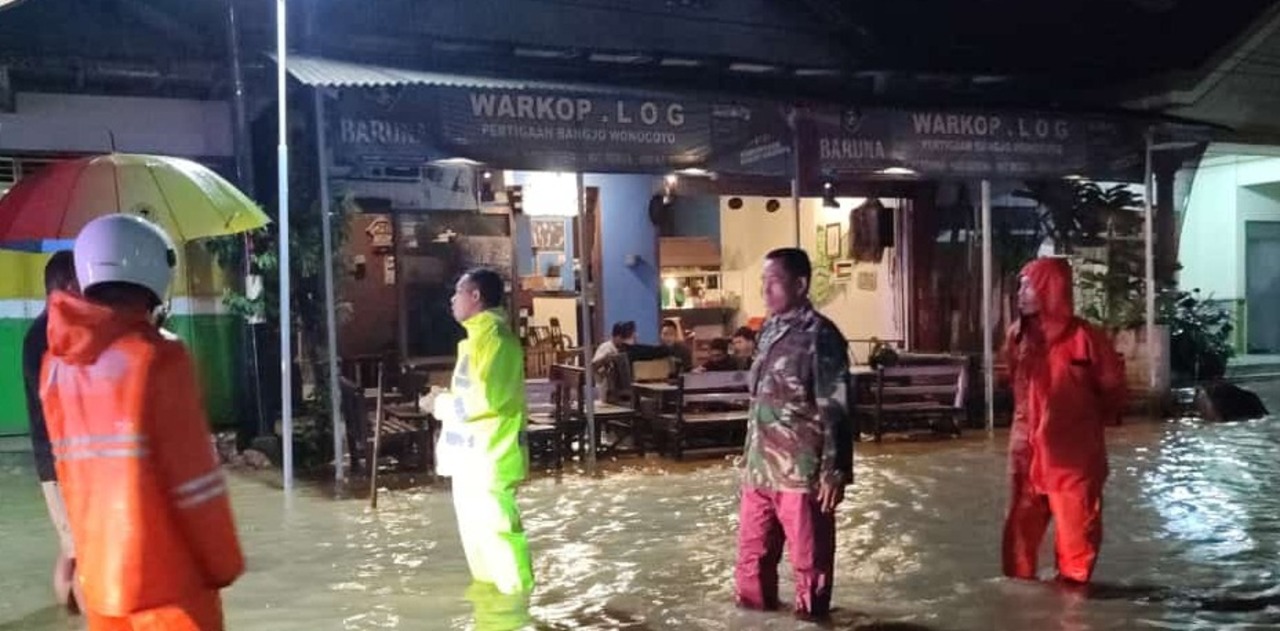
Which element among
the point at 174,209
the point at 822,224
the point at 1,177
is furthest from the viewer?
the point at 822,224

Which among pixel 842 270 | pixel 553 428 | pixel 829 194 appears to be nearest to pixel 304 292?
pixel 553 428

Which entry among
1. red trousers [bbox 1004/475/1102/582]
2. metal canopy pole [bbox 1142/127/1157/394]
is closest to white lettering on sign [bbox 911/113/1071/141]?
metal canopy pole [bbox 1142/127/1157/394]

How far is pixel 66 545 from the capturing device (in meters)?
6.14

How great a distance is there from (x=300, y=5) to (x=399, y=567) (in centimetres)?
662

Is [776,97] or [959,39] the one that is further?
[959,39]

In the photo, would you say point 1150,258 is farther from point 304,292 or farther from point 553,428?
point 304,292

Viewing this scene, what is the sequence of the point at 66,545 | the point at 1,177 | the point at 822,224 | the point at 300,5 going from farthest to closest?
the point at 822,224
the point at 300,5
the point at 1,177
the point at 66,545

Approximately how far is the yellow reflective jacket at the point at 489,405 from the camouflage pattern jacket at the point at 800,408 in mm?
1152

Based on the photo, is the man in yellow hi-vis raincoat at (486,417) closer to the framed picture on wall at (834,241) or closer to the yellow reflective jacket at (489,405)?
the yellow reflective jacket at (489,405)

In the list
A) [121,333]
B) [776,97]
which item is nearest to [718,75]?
[776,97]

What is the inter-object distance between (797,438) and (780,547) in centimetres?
64

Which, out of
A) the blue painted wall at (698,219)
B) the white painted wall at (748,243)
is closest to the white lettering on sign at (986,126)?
the white painted wall at (748,243)

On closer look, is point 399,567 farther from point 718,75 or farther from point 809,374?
point 718,75

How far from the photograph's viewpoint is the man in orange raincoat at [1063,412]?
6.20 m
